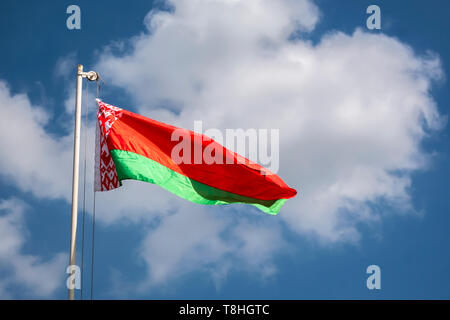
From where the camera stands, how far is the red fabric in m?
17.9

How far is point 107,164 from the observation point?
1795 cm

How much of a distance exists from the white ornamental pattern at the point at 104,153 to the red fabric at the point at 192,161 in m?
0.20

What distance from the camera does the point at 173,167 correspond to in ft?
60.7

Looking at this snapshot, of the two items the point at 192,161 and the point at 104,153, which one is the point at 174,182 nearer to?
the point at 192,161

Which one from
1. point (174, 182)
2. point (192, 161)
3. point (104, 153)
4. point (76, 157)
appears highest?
point (104, 153)

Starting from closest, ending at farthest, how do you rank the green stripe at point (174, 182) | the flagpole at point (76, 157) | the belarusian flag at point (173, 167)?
the flagpole at point (76, 157) < the green stripe at point (174, 182) < the belarusian flag at point (173, 167)

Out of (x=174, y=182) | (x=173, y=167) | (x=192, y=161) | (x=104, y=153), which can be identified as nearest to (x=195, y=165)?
(x=192, y=161)

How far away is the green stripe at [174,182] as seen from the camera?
1769 cm

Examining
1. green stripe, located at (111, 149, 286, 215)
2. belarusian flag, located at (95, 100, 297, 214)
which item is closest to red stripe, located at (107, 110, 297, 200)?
belarusian flag, located at (95, 100, 297, 214)

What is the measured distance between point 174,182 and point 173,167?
1.74 feet

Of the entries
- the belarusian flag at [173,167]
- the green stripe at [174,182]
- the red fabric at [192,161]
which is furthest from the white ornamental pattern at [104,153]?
the green stripe at [174,182]

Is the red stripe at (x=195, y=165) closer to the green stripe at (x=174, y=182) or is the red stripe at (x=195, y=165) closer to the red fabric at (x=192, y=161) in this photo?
the red fabric at (x=192, y=161)

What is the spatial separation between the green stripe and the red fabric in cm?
17
